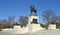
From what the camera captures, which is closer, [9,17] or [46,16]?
[46,16]

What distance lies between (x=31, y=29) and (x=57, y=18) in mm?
22471

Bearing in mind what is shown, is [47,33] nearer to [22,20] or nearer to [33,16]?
[33,16]

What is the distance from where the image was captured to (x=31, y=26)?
27562mm

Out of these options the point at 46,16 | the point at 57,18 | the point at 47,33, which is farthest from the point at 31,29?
the point at 57,18

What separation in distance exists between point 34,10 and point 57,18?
19.7 m

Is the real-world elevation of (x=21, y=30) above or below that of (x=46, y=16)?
below

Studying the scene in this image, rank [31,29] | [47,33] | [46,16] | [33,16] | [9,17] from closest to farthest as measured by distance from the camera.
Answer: [47,33], [31,29], [33,16], [46,16], [9,17]

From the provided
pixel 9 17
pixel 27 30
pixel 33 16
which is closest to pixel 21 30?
pixel 27 30

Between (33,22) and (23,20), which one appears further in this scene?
(23,20)

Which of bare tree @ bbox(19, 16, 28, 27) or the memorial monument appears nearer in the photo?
the memorial monument

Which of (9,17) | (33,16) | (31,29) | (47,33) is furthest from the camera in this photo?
(9,17)

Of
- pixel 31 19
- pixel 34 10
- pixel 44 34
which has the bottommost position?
pixel 44 34

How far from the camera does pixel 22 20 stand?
5425cm

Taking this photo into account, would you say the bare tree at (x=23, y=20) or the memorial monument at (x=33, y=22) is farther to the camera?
the bare tree at (x=23, y=20)
